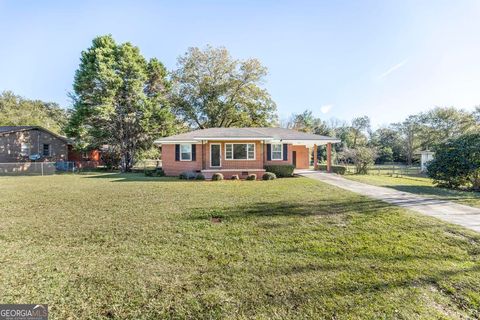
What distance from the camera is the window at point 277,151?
17.5m

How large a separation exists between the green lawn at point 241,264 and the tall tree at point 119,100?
1827 cm

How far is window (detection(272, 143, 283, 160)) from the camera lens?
1755 cm

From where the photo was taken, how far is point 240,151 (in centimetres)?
1644

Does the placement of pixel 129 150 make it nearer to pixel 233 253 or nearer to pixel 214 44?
pixel 214 44

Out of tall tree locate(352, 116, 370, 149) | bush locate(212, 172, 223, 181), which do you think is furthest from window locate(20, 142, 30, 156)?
tall tree locate(352, 116, 370, 149)

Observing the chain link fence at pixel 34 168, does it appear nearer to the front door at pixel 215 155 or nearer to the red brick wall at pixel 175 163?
the red brick wall at pixel 175 163

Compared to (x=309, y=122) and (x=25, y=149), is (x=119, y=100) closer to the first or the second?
(x=25, y=149)

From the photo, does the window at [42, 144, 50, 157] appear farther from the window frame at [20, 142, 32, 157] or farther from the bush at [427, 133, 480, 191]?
the bush at [427, 133, 480, 191]

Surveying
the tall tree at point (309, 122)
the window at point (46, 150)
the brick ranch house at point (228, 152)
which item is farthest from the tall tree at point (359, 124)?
the window at point (46, 150)

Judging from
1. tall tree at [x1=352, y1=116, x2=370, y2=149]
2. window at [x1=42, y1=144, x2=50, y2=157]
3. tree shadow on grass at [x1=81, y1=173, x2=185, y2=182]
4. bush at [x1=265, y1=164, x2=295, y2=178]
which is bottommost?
tree shadow on grass at [x1=81, y1=173, x2=185, y2=182]

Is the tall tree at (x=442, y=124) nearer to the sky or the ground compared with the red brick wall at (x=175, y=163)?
nearer to the sky

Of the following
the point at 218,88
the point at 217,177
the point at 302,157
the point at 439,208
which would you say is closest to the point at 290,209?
the point at 439,208

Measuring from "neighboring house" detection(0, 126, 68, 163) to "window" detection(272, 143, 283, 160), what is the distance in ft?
79.6

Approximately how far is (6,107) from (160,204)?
166 feet
